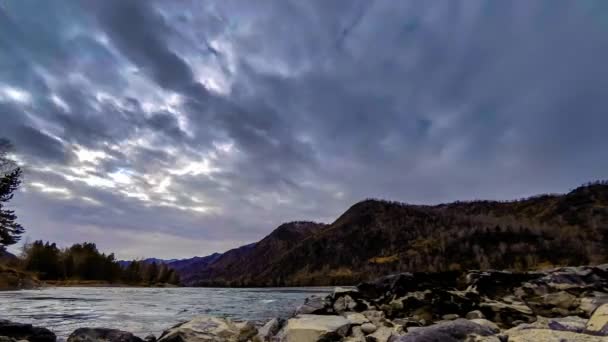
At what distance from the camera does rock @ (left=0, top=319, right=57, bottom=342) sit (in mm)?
13808

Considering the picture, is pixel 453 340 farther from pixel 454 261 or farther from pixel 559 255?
pixel 454 261

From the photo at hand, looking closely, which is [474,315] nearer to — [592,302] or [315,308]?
[592,302]

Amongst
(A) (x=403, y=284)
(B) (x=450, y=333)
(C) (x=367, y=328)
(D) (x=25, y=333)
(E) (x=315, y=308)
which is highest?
(A) (x=403, y=284)

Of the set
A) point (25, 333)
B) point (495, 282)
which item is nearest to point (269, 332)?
point (25, 333)

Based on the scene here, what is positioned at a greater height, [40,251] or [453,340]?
[40,251]

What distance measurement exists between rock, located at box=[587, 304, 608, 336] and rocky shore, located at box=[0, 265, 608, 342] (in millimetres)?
44

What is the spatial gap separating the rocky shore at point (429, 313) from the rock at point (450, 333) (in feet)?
0.07

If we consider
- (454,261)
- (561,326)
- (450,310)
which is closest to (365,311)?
(450,310)

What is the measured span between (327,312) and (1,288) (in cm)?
7954

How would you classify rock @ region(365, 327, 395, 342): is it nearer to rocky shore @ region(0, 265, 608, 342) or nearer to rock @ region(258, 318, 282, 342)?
rocky shore @ region(0, 265, 608, 342)

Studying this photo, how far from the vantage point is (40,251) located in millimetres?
120438

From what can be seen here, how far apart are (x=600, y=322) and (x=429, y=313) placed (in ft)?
24.3

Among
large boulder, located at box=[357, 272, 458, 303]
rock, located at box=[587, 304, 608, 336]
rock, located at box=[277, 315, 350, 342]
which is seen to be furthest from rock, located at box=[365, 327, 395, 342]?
large boulder, located at box=[357, 272, 458, 303]

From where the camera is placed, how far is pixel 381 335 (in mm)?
11438
